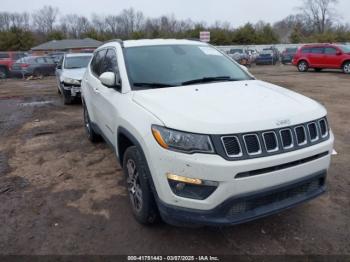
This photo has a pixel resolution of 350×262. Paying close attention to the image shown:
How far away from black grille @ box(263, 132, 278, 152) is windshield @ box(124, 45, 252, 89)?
1.31 m

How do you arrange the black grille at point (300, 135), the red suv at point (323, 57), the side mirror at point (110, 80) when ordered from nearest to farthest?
the black grille at point (300, 135)
the side mirror at point (110, 80)
the red suv at point (323, 57)

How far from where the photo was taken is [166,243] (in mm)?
3193

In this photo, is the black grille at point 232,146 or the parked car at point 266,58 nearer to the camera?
the black grille at point 232,146

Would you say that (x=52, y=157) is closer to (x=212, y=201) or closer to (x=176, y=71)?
(x=176, y=71)

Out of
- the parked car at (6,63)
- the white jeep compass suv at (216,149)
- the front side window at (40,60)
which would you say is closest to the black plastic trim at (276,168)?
the white jeep compass suv at (216,149)

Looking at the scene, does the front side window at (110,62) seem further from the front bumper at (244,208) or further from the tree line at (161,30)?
the tree line at (161,30)

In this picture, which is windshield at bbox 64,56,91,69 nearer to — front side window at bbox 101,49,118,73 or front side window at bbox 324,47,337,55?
front side window at bbox 101,49,118,73

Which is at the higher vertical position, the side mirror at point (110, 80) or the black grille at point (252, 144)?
the side mirror at point (110, 80)

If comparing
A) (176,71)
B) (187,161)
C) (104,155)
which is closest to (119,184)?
(104,155)

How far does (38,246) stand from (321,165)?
2.67m

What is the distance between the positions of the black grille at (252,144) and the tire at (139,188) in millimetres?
882

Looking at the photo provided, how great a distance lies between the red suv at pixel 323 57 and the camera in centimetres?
1988

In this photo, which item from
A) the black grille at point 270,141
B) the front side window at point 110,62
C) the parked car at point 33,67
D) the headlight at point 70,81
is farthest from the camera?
the parked car at point 33,67

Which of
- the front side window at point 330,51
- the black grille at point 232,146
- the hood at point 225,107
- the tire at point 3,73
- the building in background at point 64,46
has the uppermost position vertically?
the building in background at point 64,46
